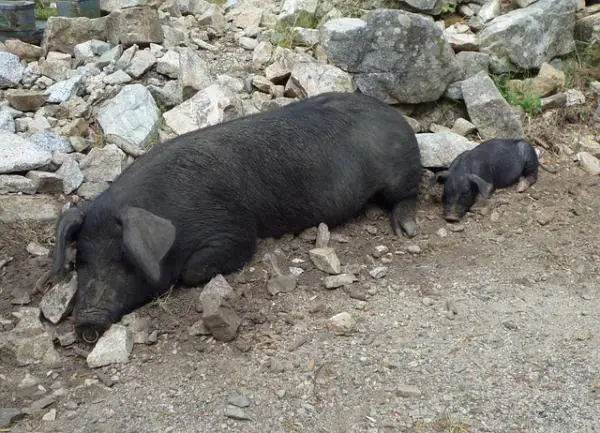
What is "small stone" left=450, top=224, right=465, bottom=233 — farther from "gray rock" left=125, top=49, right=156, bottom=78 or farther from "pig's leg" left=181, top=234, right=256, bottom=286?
"gray rock" left=125, top=49, right=156, bottom=78

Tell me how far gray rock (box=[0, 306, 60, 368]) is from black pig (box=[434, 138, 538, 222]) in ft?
9.31

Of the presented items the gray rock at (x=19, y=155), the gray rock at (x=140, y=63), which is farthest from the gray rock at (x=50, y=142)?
A: the gray rock at (x=140, y=63)

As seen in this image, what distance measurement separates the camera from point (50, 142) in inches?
239

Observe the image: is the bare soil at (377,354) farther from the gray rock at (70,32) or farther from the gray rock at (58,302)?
the gray rock at (70,32)

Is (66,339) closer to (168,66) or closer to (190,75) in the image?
(190,75)

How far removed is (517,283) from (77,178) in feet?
9.63

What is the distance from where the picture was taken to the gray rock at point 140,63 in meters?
6.88

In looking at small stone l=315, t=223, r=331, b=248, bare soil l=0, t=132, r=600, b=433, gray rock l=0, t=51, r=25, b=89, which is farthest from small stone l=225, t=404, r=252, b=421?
gray rock l=0, t=51, r=25, b=89

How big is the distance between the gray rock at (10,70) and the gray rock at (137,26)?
0.87 m

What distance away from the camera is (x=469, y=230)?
579 cm

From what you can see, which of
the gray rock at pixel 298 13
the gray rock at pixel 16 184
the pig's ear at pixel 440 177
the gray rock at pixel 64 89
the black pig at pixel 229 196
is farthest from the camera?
the gray rock at pixel 298 13

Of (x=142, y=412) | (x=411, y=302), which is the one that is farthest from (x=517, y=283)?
(x=142, y=412)

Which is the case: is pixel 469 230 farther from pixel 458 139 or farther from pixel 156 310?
pixel 156 310

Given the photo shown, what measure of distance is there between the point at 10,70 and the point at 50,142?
1.17m
